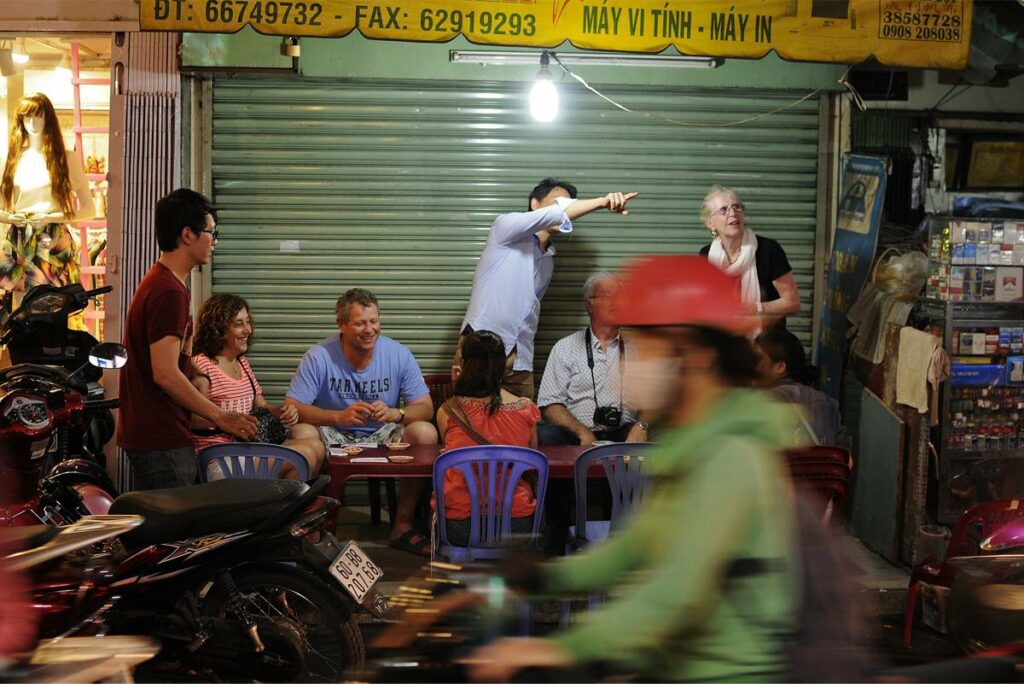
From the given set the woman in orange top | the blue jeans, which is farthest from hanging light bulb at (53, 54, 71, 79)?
the woman in orange top

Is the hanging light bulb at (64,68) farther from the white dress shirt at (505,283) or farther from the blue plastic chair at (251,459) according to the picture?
the blue plastic chair at (251,459)

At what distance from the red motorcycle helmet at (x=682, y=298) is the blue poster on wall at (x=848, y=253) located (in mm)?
5694

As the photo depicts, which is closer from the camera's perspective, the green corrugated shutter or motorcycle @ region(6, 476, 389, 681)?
motorcycle @ region(6, 476, 389, 681)

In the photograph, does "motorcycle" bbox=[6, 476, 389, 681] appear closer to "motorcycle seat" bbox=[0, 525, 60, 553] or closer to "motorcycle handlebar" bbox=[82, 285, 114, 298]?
"motorcycle seat" bbox=[0, 525, 60, 553]

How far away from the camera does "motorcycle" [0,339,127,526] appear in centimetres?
552

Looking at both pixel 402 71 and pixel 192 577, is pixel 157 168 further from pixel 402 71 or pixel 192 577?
pixel 192 577

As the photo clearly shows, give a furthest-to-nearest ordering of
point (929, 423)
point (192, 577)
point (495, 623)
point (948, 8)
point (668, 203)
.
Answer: point (668, 203)
point (929, 423)
point (948, 8)
point (192, 577)
point (495, 623)

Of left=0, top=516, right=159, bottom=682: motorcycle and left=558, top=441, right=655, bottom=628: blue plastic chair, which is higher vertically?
left=0, top=516, right=159, bottom=682: motorcycle

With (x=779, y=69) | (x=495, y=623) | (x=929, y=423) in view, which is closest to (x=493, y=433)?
(x=929, y=423)

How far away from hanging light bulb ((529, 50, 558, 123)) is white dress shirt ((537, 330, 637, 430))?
1.72 m

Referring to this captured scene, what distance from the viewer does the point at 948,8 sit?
6926 mm

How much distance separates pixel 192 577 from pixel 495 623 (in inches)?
98.8

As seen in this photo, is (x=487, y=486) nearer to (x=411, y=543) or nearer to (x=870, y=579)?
(x=411, y=543)

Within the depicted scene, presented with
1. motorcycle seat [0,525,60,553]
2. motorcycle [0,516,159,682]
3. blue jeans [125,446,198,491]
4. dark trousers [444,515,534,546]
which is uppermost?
motorcycle seat [0,525,60,553]
